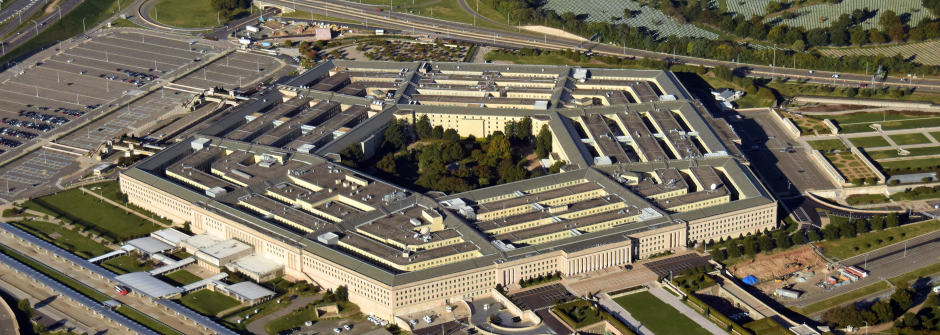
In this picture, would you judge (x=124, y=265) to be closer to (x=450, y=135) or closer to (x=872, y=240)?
(x=450, y=135)

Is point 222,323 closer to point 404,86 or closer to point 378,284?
point 378,284

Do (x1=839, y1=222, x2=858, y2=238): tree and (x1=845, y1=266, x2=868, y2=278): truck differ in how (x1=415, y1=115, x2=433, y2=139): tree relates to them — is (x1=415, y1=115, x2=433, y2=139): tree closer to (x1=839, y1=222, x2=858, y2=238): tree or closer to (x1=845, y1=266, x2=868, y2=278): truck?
(x1=839, y1=222, x2=858, y2=238): tree

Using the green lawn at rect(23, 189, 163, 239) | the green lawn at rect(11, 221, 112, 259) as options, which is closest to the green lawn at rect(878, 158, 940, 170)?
the green lawn at rect(23, 189, 163, 239)

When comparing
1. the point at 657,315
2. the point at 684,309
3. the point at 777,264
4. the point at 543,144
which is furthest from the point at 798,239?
the point at 543,144

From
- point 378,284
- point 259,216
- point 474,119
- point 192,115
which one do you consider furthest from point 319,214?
point 192,115

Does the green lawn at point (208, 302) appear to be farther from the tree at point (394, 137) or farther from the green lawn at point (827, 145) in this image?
the green lawn at point (827, 145)

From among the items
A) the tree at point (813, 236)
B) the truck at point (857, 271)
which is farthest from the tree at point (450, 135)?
the truck at point (857, 271)
